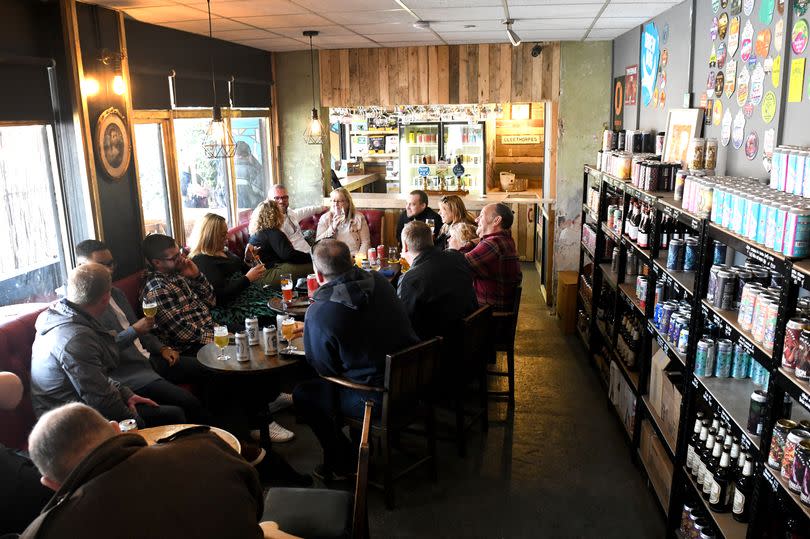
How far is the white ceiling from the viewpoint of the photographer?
468cm

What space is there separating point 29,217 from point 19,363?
1.24 m

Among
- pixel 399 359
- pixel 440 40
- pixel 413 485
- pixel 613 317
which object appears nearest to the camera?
pixel 399 359

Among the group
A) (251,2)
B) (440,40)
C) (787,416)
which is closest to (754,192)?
(787,416)

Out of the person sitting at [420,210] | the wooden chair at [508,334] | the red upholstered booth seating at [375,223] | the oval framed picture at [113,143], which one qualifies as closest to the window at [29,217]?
the oval framed picture at [113,143]

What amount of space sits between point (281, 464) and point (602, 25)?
473cm

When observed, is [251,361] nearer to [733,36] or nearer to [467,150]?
[733,36]

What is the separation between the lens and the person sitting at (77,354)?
10.6ft

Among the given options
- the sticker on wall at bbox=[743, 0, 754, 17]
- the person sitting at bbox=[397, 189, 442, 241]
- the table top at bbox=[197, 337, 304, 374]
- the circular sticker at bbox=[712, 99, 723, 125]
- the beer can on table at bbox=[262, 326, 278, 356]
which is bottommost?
the table top at bbox=[197, 337, 304, 374]

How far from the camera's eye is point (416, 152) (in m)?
10.1

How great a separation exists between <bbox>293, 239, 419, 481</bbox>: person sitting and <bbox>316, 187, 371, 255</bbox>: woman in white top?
3295mm

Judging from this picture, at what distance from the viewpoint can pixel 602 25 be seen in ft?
19.5

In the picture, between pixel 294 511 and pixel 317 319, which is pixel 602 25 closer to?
pixel 317 319

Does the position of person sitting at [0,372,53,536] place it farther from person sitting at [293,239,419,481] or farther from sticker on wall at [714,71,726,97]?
sticker on wall at [714,71,726,97]

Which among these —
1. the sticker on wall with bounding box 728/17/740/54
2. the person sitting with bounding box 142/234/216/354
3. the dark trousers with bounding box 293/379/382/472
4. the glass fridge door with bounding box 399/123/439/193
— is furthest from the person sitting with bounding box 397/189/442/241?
the sticker on wall with bounding box 728/17/740/54
